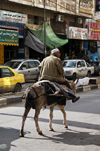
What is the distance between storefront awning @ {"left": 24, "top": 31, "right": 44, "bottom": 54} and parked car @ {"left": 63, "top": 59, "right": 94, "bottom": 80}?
4231mm

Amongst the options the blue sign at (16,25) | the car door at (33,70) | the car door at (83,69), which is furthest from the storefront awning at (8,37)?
the car door at (83,69)

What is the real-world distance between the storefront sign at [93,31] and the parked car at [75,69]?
12.2 meters

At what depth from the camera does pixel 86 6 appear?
35156 millimetres

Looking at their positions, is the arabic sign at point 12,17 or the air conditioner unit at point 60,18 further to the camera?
the air conditioner unit at point 60,18

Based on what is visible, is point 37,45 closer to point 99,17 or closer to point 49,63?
point 99,17

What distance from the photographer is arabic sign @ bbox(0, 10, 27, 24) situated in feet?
78.5

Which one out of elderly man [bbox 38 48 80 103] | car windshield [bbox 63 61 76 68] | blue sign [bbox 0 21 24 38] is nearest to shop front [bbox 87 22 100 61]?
blue sign [bbox 0 21 24 38]

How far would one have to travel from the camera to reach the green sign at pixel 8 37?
919 inches

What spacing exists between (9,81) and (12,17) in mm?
13070

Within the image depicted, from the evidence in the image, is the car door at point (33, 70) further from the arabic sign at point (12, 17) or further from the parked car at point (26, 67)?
the arabic sign at point (12, 17)

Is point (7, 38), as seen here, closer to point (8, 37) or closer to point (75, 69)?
point (8, 37)

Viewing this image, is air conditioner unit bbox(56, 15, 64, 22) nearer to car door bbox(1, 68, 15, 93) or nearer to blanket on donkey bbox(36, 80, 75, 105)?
car door bbox(1, 68, 15, 93)

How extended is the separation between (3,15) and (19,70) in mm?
6830

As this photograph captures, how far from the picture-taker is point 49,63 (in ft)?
21.6
